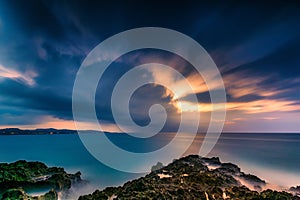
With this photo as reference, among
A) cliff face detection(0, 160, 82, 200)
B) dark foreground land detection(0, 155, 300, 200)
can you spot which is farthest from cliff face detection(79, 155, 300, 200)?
cliff face detection(0, 160, 82, 200)

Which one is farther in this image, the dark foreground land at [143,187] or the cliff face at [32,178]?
the cliff face at [32,178]

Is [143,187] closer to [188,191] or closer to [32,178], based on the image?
[188,191]

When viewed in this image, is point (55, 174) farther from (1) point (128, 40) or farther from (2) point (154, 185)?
(1) point (128, 40)

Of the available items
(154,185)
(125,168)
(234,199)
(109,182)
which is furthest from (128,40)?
(125,168)

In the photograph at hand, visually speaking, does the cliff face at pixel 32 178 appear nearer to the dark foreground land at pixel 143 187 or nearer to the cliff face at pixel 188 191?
the dark foreground land at pixel 143 187

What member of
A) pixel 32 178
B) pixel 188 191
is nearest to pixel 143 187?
pixel 188 191

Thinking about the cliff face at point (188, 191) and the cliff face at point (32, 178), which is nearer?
the cliff face at point (188, 191)

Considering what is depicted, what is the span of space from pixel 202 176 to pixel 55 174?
1195 centimetres

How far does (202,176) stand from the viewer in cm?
1630

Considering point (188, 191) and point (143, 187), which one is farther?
point (143, 187)

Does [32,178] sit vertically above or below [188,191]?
above

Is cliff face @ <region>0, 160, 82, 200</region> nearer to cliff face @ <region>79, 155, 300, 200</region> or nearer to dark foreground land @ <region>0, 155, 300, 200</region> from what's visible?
dark foreground land @ <region>0, 155, 300, 200</region>

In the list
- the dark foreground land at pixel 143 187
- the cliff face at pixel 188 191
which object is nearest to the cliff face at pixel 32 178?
the dark foreground land at pixel 143 187

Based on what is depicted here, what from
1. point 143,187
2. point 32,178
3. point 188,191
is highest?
point 32,178
